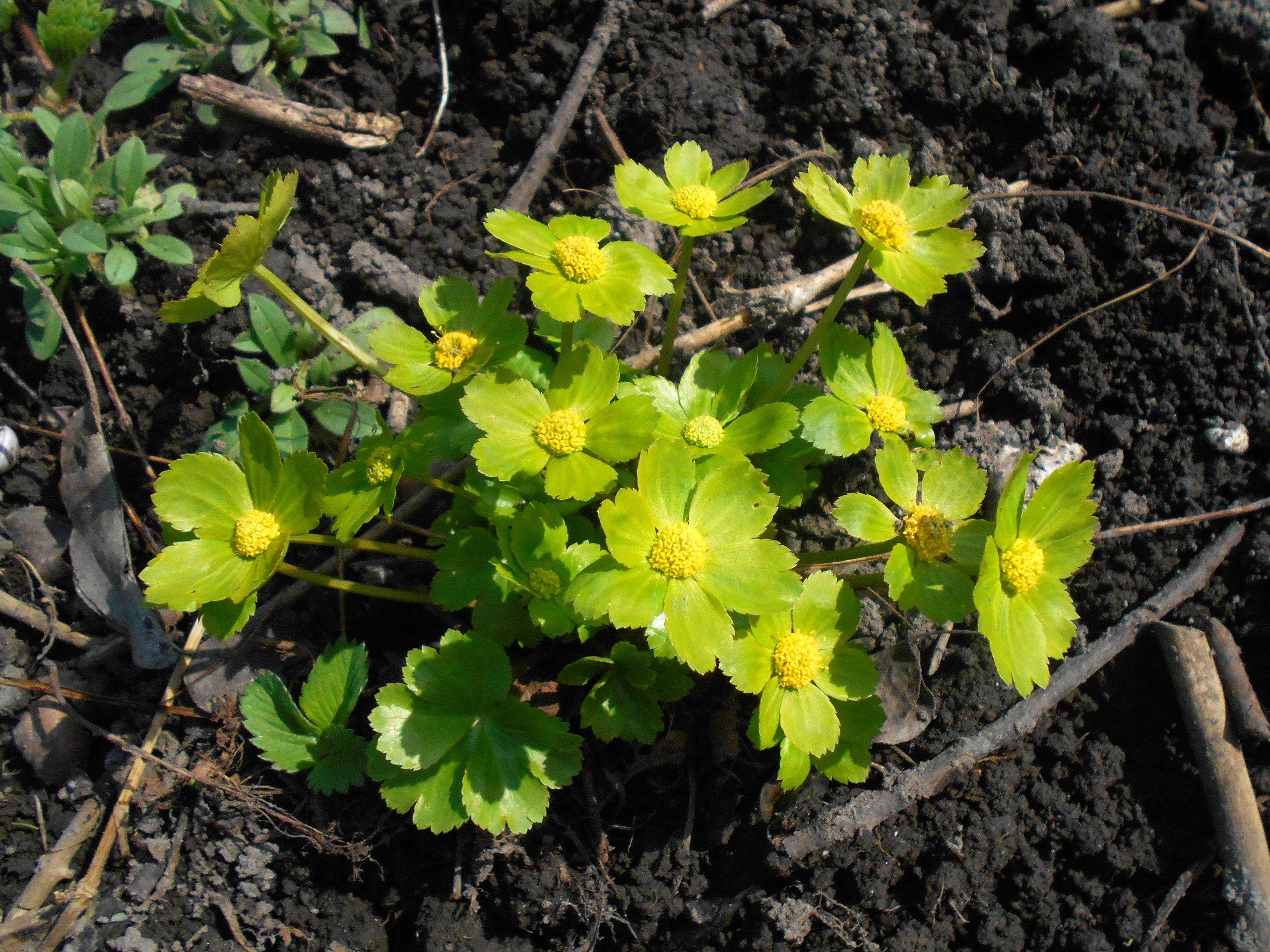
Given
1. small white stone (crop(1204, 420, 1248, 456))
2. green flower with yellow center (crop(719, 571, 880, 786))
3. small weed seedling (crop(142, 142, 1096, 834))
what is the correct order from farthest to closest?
small white stone (crop(1204, 420, 1248, 456)), green flower with yellow center (crop(719, 571, 880, 786)), small weed seedling (crop(142, 142, 1096, 834))

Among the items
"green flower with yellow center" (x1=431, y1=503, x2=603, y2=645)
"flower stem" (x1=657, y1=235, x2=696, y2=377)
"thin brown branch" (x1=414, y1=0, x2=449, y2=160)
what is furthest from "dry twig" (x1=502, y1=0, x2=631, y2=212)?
"green flower with yellow center" (x1=431, y1=503, x2=603, y2=645)

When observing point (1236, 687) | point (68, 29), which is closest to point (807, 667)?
point (1236, 687)

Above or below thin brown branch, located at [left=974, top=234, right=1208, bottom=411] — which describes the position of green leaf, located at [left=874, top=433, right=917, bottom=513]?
below

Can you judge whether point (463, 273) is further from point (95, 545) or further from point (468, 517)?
point (95, 545)

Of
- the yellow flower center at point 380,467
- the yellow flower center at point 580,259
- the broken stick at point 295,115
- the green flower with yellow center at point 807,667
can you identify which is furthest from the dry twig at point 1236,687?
the broken stick at point 295,115

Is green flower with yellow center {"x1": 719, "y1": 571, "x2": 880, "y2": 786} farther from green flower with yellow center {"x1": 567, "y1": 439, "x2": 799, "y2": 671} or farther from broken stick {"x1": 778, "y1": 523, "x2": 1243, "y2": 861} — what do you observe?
broken stick {"x1": 778, "y1": 523, "x2": 1243, "y2": 861}

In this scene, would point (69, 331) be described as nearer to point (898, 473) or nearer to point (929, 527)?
point (898, 473)

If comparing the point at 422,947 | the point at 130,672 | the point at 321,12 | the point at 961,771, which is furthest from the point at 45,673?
the point at 961,771

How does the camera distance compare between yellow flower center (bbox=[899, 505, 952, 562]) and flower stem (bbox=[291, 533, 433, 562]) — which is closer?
yellow flower center (bbox=[899, 505, 952, 562])

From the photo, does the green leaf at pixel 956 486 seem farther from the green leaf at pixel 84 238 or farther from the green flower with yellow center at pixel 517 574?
the green leaf at pixel 84 238
